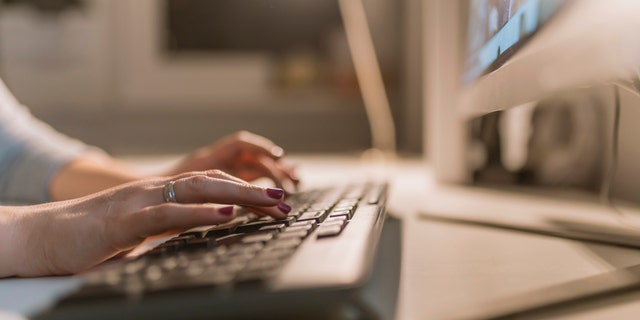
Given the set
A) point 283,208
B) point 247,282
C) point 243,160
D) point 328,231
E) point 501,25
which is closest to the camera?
point 247,282

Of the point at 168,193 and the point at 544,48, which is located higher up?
the point at 544,48

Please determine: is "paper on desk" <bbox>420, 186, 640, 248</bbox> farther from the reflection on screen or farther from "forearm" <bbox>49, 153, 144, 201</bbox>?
"forearm" <bbox>49, 153, 144, 201</bbox>

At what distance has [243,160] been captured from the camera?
931 mm

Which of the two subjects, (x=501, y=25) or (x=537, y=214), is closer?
(x=501, y=25)

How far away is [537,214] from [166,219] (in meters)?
0.52

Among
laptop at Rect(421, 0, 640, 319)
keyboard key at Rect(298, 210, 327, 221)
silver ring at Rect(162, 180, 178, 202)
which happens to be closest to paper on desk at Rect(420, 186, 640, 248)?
laptop at Rect(421, 0, 640, 319)

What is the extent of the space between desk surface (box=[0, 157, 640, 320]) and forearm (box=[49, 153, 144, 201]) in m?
0.39

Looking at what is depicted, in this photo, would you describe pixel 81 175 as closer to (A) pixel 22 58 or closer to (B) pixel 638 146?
(B) pixel 638 146

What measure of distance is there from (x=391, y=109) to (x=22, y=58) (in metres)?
1.17

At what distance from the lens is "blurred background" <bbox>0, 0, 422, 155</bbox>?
2.22m

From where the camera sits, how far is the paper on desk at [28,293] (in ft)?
1.26

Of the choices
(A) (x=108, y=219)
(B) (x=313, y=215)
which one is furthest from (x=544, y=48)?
(A) (x=108, y=219)

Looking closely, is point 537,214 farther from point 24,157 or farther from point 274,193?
point 24,157

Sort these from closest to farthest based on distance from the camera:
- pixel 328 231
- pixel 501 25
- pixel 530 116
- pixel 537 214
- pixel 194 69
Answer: pixel 328 231, pixel 501 25, pixel 537 214, pixel 530 116, pixel 194 69
